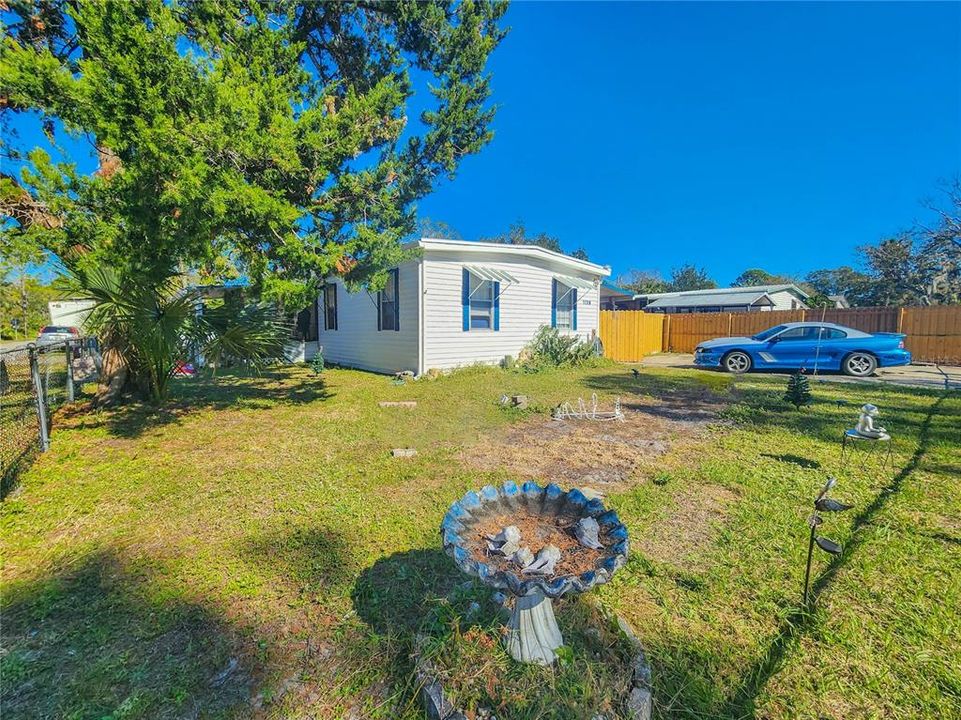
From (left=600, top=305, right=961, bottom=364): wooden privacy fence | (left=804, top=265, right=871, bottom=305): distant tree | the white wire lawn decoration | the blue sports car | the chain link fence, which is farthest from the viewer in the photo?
(left=804, top=265, right=871, bottom=305): distant tree

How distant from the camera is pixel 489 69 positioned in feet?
30.3

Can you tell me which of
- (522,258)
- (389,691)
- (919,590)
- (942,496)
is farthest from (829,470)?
(522,258)

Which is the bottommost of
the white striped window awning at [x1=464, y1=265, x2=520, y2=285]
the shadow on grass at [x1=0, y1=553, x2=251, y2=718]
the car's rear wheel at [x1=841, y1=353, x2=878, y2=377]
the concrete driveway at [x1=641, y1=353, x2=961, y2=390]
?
the shadow on grass at [x1=0, y1=553, x2=251, y2=718]

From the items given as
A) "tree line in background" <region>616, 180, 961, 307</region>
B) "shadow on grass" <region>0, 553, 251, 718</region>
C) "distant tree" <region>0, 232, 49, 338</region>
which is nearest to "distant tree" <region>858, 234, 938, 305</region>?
"tree line in background" <region>616, 180, 961, 307</region>

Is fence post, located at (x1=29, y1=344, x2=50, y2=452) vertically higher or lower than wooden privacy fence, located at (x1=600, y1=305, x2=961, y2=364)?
lower

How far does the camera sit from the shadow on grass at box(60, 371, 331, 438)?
5871 millimetres

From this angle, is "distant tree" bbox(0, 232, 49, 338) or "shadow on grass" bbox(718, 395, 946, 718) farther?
"distant tree" bbox(0, 232, 49, 338)

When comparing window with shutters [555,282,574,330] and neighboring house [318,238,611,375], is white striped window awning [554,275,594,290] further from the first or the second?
window with shutters [555,282,574,330]

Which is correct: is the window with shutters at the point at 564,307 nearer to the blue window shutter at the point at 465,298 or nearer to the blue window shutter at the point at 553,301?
the blue window shutter at the point at 553,301

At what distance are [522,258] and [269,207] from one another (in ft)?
24.7

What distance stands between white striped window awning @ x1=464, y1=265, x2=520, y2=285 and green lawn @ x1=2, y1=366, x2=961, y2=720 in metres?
5.86

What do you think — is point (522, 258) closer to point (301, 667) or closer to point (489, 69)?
point (489, 69)

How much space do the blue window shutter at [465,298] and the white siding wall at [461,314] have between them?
0.09m

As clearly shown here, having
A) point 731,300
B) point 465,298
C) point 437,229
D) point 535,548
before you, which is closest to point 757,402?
point 465,298
